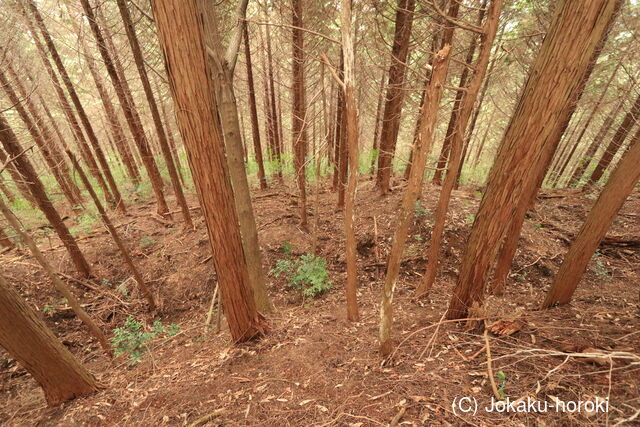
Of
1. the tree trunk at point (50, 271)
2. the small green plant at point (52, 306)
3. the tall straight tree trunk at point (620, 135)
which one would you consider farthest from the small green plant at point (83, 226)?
the tall straight tree trunk at point (620, 135)

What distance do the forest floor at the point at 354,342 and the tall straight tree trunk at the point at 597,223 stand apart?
336mm

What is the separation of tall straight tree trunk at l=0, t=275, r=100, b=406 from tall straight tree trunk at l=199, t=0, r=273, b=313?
262cm

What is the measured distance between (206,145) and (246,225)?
1.82 m

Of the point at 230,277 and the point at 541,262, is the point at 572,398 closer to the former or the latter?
the point at 230,277

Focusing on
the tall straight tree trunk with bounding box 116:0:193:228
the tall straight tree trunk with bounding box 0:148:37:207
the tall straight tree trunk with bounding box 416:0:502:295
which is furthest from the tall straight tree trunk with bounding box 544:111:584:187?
the tall straight tree trunk with bounding box 0:148:37:207

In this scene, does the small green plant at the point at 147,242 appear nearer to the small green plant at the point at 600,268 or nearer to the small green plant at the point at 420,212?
the small green plant at the point at 420,212

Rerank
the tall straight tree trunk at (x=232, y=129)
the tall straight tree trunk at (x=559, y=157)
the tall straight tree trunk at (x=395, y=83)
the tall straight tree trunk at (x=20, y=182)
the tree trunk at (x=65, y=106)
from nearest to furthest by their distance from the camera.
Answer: the tall straight tree trunk at (x=232, y=129) < the tall straight tree trunk at (x=20, y=182) < the tall straight tree trunk at (x=395, y=83) < the tree trunk at (x=65, y=106) < the tall straight tree trunk at (x=559, y=157)

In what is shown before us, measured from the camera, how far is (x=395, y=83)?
7176 mm

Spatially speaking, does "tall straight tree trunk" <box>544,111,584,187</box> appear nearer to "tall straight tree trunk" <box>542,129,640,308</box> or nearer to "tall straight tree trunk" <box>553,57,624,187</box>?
"tall straight tree trunk" <box>553,57,624,187</box>

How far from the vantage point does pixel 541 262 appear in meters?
6.45

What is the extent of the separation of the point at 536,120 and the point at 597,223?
6.81ft

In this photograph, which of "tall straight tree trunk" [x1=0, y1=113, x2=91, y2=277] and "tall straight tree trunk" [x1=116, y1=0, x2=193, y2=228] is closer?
"tall straight tree trunk" [x1=0, y1=113, x2=91, y2=277]

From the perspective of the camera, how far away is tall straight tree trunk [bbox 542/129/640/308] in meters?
3.15

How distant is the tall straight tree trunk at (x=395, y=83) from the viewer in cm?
629
